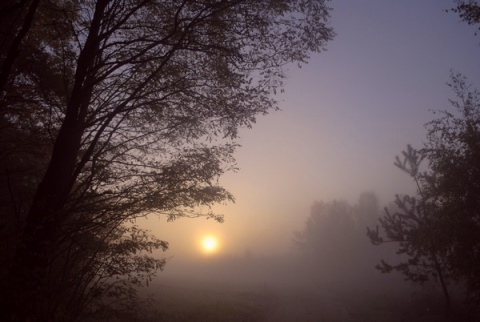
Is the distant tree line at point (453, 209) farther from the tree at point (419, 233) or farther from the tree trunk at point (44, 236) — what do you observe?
the tree trunk at point (44, 236)

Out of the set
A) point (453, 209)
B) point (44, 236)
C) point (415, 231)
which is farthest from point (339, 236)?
point (44, 236)

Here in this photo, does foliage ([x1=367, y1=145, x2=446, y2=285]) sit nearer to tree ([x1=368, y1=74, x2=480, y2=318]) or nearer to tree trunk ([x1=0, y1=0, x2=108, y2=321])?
tree ([x1=368, y1=74, x2=480, y2=318])

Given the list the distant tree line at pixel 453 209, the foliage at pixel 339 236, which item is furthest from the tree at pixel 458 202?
the foliage at pixel 339 236

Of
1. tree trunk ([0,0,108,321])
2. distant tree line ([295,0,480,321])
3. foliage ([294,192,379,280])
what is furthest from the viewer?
foliage ([294,192,379,280])

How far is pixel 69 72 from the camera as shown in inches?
307

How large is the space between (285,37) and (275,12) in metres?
0.56

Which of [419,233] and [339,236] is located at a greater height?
[339,236]

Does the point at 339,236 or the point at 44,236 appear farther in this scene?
the point at 339,236

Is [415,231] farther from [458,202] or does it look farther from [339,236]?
[339,236]

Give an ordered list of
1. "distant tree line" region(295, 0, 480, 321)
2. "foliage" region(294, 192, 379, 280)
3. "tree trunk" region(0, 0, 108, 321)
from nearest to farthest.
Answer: "tree trunk" region(0, 0, 108, 321) < "distant tree line" region(295, 0, 480, 321) < "foliage" region(294, 192, 379, 280)

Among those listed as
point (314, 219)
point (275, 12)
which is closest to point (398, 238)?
point (275, 12)

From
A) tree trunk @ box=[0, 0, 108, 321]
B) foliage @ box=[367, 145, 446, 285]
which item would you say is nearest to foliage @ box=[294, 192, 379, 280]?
foliage @ box=[367, 145, 446, 285]

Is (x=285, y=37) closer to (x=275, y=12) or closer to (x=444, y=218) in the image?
(x=275, y=12)

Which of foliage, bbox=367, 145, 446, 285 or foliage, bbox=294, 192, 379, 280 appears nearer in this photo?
foliage, bbox=367, 145, 446, 285
